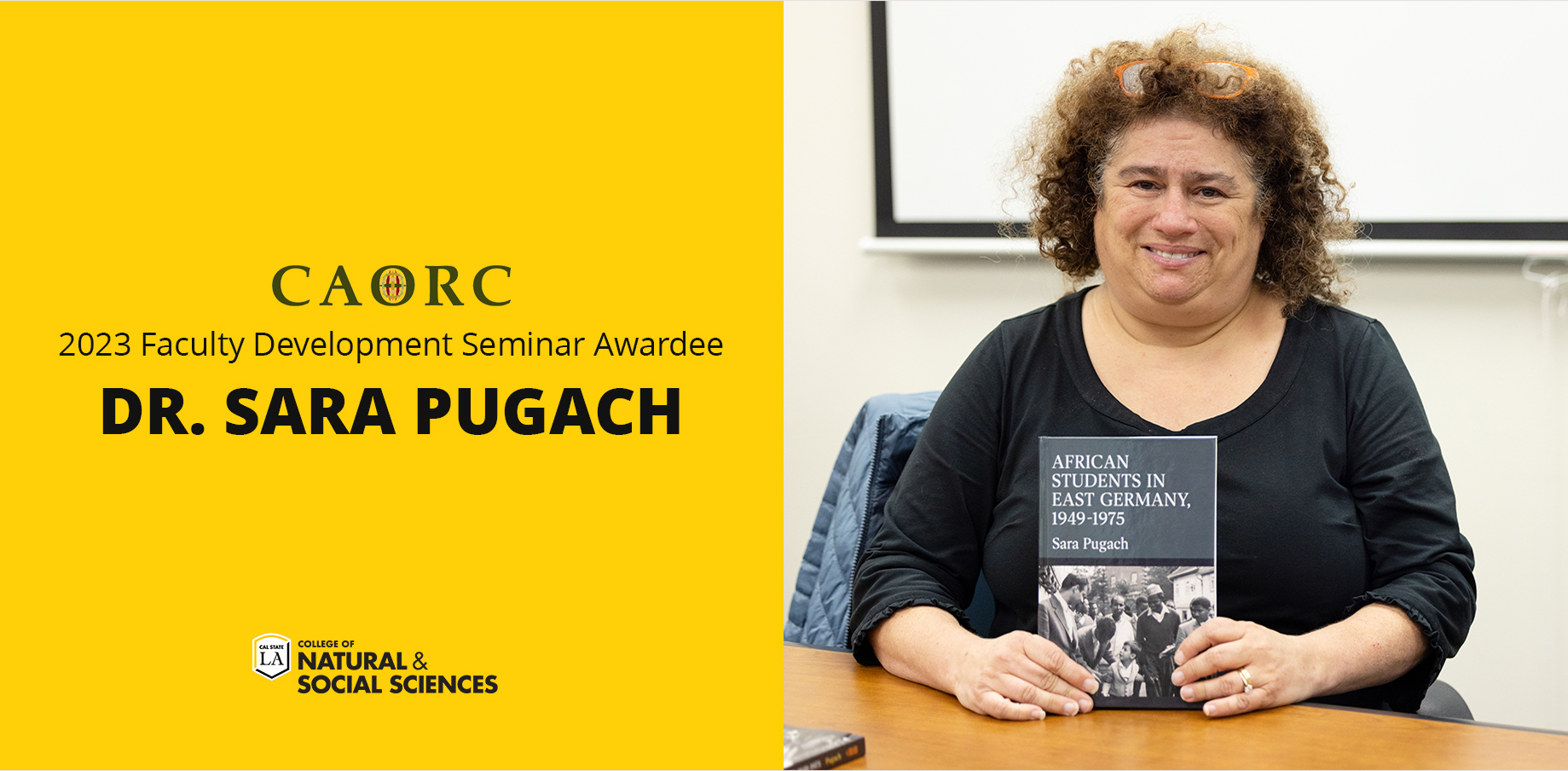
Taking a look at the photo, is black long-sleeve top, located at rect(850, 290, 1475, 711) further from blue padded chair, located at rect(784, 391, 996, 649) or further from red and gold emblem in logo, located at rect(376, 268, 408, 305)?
red and gold emblem in logo, located at rect(376, 268, 408, 305)

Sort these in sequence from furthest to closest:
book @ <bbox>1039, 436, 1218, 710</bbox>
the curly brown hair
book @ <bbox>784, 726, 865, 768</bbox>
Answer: the curly brown hair
book @ <bbox>1039, 436, 1218, 710</bbox>
book @ <bbox>784, 726, 865, 768</bbox>

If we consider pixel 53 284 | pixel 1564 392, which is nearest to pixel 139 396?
pixel 53 284

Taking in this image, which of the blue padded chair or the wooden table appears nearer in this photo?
the wooden table

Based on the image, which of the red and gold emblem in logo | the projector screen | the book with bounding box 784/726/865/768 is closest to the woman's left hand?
the book with bounding box 784/726/865/768

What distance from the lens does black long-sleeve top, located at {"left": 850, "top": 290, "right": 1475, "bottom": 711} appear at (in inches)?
43.4

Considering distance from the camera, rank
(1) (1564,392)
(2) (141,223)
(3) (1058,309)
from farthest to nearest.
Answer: (1) (1564,392), (3) (1058,309), (2) (141,223)

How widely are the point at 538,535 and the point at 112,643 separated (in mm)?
274

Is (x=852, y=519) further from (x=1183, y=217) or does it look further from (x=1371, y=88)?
(x=1371, y=88)

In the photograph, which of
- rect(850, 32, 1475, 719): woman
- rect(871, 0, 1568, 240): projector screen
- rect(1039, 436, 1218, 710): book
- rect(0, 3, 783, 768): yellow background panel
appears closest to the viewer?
rect(0, 3, 783, 768): yellow background panel

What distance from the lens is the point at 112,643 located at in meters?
0.73

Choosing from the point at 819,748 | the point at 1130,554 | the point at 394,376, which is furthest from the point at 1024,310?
the point at 394,376

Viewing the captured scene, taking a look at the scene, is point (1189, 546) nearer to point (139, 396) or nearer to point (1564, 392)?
point (139, 396)

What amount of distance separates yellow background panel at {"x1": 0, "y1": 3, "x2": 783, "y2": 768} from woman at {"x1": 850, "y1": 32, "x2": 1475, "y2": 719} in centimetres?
38

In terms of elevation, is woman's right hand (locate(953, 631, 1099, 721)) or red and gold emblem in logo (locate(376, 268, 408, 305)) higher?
red and gold emblem in logo (locate(376, 268, 408, 305))
